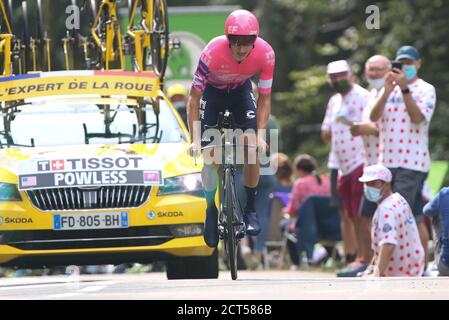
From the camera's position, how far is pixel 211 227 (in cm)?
1330

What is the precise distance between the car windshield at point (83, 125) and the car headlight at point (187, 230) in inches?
42.7

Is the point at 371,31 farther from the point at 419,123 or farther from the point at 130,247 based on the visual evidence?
the point at 130,247

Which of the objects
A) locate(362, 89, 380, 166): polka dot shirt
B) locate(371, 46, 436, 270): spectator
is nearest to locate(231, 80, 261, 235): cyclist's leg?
locate(371, 46, 436, 270): spectator

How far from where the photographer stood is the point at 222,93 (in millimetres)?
13211

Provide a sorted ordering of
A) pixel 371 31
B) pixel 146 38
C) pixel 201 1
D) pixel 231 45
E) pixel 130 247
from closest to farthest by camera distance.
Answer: pixel 231 45, pixel 130 247, pixel 146 38, pixel 371 31, pixel 201 1

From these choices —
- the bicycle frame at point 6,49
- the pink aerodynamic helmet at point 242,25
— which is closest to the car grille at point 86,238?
the pink aerodynamic helmet at point 242,25

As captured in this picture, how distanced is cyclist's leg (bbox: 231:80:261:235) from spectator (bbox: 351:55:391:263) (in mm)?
2532

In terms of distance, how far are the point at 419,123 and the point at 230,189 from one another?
3.11 meters

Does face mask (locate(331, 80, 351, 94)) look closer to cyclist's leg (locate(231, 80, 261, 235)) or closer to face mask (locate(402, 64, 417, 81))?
face mask (locate(402, 64, 417, 81))

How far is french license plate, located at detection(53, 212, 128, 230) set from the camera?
44.1 ft

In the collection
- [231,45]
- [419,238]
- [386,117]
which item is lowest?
[419,238]

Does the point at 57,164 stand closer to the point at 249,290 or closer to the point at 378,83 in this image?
the point at 249,290

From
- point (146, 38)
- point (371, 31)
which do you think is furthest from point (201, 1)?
point (146, 38)

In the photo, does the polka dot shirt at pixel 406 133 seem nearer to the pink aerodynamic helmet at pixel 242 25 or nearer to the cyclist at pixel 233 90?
the cyclist at pixel 233 90
